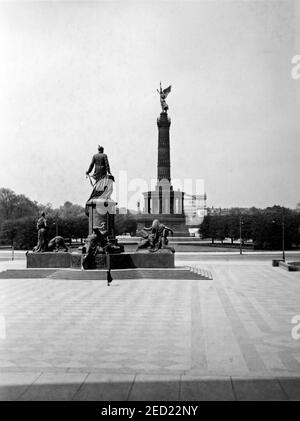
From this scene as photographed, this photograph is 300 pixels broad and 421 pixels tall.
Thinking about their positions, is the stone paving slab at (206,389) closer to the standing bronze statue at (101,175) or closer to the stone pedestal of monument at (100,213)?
the stone pedestal of monument at (100,213)

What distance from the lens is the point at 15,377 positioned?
7918mm

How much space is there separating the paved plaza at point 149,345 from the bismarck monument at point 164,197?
49471 millimetres

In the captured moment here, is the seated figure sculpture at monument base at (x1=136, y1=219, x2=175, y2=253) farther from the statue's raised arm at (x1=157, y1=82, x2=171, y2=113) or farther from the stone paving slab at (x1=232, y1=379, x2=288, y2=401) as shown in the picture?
the statue's raised arm at (x1=157, y1=82, x2=171, y2=113)

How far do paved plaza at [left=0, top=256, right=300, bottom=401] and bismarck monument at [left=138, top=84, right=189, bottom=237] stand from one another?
162ft

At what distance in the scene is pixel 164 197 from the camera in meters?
69.0

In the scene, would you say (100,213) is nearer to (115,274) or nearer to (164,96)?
(115,274)

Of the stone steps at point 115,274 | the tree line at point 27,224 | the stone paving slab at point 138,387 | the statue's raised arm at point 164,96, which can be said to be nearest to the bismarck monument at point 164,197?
the statue's raised arm at point 164,96

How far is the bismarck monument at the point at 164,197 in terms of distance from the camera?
2685 inches

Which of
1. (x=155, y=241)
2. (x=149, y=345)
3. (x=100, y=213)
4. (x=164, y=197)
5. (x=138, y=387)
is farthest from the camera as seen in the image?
(x=164, y=197)

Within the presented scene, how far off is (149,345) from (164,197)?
5914 cm

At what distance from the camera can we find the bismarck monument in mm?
68188

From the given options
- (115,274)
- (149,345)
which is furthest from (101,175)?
(149,345)
